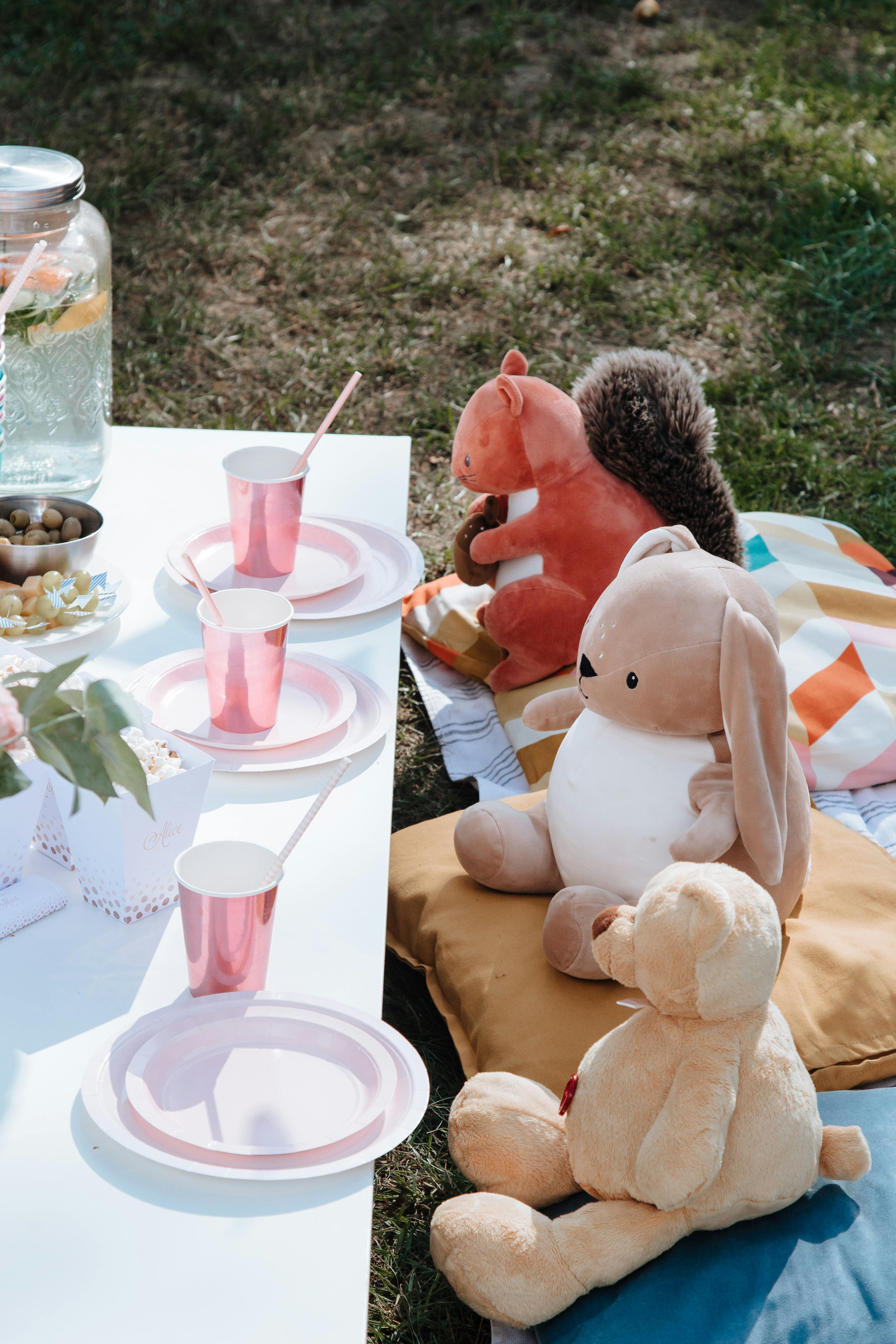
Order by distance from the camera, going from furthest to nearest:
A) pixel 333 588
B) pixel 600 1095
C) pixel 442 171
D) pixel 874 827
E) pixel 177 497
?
pixel 442 171 → pixel 874 827 → pixel 177 497 → pixel 333 588 → pixel 600 1095

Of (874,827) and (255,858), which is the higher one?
(255,858)

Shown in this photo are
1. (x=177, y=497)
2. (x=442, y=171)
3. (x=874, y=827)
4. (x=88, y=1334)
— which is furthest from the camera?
(x=442, y=171)

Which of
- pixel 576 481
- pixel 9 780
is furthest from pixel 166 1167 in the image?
pixel 576 481

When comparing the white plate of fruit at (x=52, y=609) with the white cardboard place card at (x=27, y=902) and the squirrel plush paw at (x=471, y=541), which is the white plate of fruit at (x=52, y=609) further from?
the squirrel plush paw at (x=471, y=541)

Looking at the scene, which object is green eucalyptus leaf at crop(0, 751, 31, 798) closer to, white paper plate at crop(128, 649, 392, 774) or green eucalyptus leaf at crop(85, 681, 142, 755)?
green eucalyptus leaf at crop(85, 681, 142, 755)

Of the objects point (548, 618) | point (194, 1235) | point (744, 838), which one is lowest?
point (548, 618)

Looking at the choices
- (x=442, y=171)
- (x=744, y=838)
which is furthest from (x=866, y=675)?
(x=442, y=171)

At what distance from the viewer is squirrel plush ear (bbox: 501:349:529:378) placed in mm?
1790

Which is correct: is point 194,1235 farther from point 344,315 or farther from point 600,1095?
point 344,315

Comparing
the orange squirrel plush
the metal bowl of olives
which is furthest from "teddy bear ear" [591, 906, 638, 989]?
the orange squirrel plush

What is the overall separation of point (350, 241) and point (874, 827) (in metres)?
2.40

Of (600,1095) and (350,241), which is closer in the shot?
(600,1095)

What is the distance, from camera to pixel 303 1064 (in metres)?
0.79

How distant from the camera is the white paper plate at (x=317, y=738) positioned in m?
1.07
